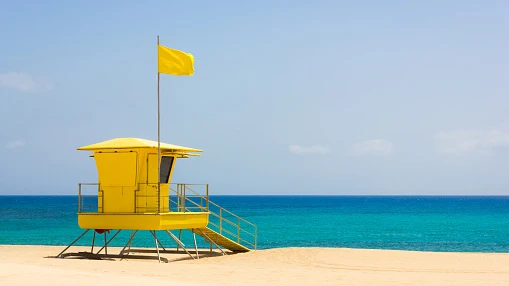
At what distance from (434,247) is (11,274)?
3723 cm

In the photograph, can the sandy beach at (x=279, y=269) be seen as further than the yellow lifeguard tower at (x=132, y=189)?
No

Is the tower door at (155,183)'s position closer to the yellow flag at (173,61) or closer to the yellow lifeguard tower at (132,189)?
the yellow lifeguard tower at (132,189)

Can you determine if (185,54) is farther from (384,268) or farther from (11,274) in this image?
(11,274)

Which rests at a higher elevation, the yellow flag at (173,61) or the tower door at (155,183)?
the yellow flag at (173,61)

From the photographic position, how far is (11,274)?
1780 cm

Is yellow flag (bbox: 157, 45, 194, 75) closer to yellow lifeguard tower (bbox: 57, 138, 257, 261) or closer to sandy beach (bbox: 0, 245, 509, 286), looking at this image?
yellow lifeguard tower (bbox: 57, 138, 257, 261)

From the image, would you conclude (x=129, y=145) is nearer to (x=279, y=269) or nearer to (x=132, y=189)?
(x=132, y=189)

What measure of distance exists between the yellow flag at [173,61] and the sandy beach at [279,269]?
23.7ft

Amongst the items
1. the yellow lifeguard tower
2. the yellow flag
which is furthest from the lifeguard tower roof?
the yellow flag

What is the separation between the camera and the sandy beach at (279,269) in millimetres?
18625

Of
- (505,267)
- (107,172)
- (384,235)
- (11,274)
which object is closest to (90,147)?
(107,172)

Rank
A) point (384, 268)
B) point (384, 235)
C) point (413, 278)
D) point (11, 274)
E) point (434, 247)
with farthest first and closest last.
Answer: point (384, 235), point (434, 247), point (384, 268), point (413, 278), point (11, 274)

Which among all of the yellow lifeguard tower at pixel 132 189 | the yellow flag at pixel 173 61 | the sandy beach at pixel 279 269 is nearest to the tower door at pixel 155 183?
the yellow lifeguard tower at pixel 132 189

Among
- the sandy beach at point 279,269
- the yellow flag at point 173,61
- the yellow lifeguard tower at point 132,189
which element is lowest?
the sandy beach at point 279,269
